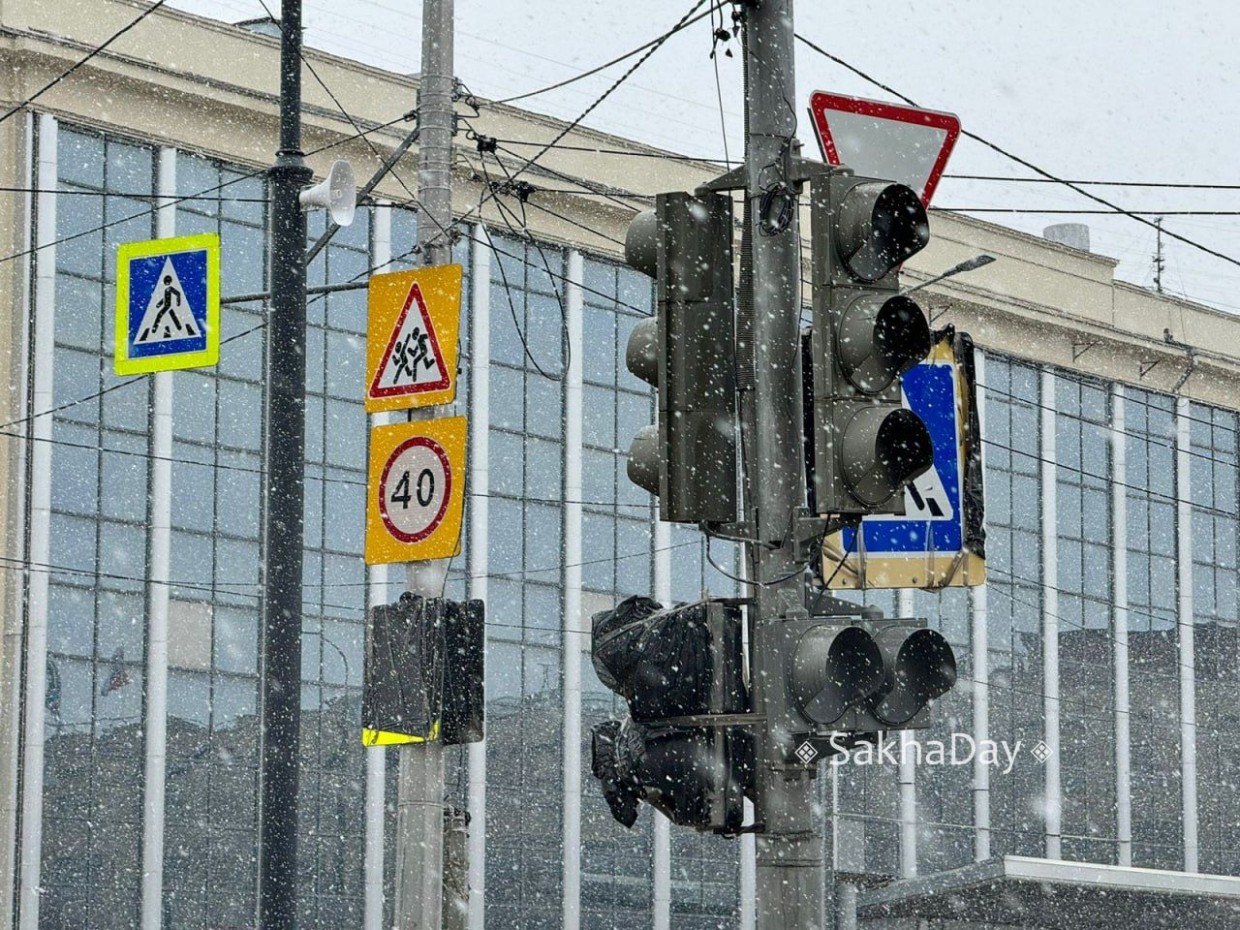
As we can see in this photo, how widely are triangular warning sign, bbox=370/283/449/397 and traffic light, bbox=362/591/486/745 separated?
1.18 m

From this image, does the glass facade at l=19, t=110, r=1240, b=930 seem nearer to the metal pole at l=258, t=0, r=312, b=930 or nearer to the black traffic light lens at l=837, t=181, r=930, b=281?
the metal pole at l=258, t=0, r=312, b=930

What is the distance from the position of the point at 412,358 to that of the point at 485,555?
26.9m

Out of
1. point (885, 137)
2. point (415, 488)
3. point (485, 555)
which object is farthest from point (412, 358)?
point (485, 555)

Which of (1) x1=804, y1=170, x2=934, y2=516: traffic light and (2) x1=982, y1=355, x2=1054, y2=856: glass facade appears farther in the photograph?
(2) x1=982, y1=355, x2=1054, y2=856: glass facade

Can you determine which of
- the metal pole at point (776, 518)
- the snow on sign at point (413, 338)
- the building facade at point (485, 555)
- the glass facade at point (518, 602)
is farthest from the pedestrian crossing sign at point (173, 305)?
the glass facade at point (518, 602)

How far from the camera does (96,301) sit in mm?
34062

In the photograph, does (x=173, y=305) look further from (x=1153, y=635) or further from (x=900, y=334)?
(x=1153, y=635)

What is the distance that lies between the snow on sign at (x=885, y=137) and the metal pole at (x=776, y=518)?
0.60 metres

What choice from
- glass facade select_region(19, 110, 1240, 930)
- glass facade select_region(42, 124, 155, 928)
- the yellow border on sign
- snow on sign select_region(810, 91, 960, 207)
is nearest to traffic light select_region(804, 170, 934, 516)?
snow on sign select_region(810, 91, 960, 207)

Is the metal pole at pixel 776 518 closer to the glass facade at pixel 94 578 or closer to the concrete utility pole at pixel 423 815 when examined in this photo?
the concrete utility pole at pixel 423 815

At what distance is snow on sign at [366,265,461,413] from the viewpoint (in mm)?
11953

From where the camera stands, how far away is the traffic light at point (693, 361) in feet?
21.2

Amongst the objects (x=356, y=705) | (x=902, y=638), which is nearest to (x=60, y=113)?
(x=356, y=705)

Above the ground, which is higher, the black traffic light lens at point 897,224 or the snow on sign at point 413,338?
the snow on sign at point 413,338
